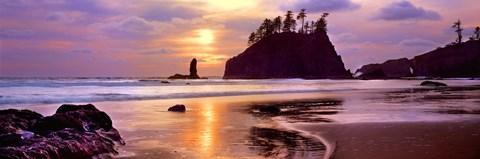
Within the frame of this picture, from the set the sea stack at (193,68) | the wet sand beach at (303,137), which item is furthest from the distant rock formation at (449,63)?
the wet sand beach at (303,137)

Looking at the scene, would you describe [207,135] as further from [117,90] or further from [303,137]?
[117,90]

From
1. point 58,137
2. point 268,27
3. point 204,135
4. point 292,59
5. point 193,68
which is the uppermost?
point 268,27

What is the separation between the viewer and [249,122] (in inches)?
556

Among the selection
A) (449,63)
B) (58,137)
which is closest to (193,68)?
(449,63)

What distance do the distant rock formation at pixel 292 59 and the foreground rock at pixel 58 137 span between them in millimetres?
99684

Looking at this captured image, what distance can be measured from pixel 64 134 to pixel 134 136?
3272mm

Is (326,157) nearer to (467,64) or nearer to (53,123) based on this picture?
(53,123)

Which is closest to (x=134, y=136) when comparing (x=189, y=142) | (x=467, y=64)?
(x=189, y=142)

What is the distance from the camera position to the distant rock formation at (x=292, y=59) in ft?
364

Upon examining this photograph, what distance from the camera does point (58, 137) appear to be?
749cm

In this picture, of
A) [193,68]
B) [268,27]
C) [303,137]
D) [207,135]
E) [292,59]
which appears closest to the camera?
[303,137]

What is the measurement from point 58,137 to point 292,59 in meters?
107

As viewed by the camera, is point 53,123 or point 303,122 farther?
point 303,122

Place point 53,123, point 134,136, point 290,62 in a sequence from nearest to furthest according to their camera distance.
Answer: point 53,123, point 134,136, point 290,62
